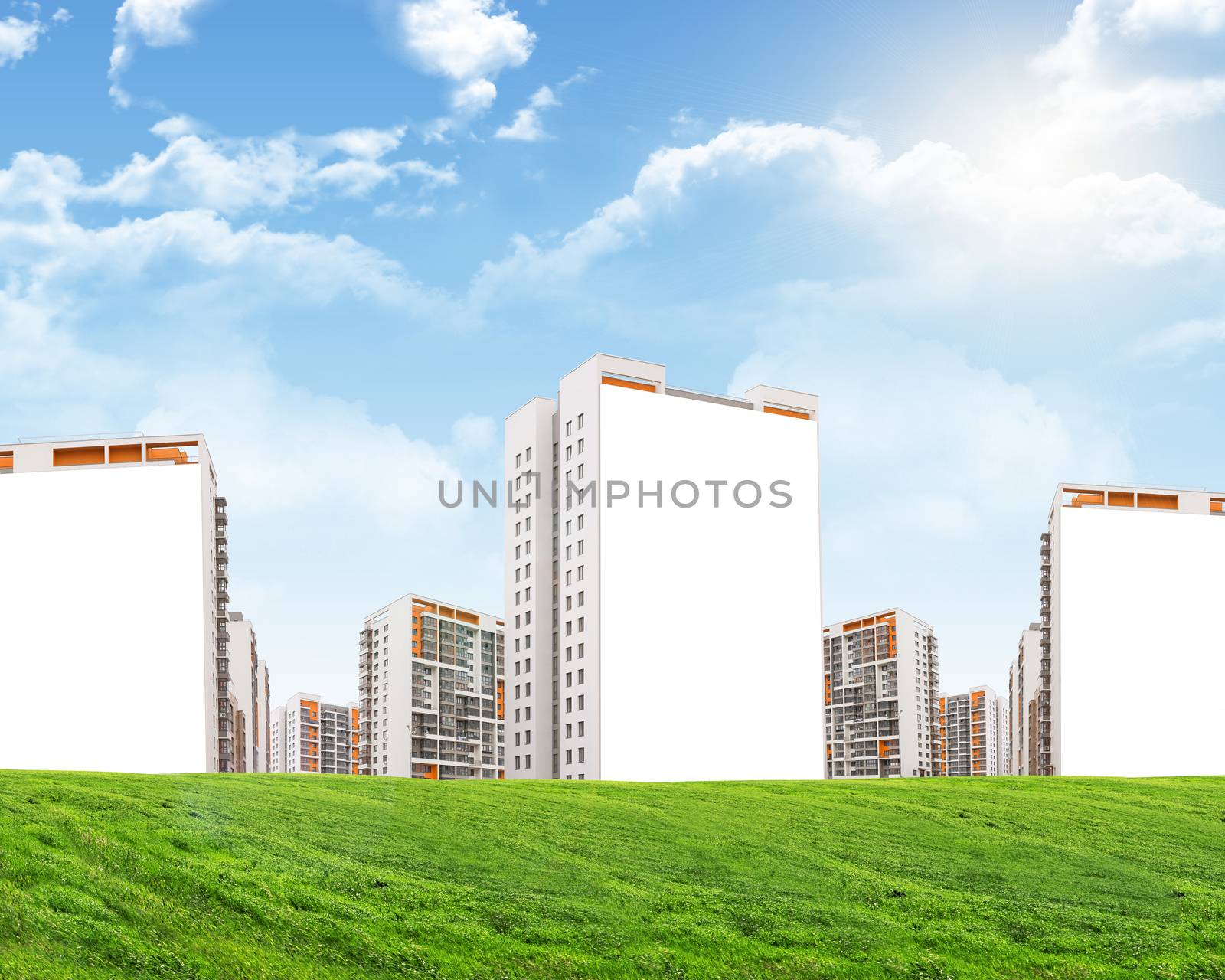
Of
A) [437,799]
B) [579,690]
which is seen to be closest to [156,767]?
[579,690]

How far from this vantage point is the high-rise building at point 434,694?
127625 millimetres

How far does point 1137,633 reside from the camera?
255 feet

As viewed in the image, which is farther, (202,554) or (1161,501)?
(1161,501)

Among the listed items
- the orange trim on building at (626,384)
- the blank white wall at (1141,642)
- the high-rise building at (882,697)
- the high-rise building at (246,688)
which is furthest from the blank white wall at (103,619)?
the high-rise building at (882,697)

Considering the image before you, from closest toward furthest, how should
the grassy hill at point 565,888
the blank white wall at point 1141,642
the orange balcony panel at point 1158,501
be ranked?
the grassy hill at point 565,888 → the blank white wall at point 1141,642 → the orange balcony panel at point 1158,501

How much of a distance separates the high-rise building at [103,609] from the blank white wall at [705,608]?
79.2ft

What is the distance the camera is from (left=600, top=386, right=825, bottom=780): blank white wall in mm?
68250

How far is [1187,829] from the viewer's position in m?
26.9

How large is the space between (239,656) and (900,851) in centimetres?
10942

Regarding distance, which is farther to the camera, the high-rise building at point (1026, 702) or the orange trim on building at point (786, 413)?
the high-rise building at point (1026, 702)

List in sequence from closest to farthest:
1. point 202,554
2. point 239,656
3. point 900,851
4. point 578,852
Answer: point 578,852 < point 900,851 < point 202,554 < point 239,656

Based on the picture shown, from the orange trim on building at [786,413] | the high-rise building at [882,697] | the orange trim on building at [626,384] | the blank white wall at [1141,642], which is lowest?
the high-rise building at [882,697]

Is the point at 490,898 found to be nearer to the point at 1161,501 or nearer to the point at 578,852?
the point at 578,852

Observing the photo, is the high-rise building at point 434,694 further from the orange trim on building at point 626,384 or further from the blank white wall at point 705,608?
the orange trim on building at point 626,384
